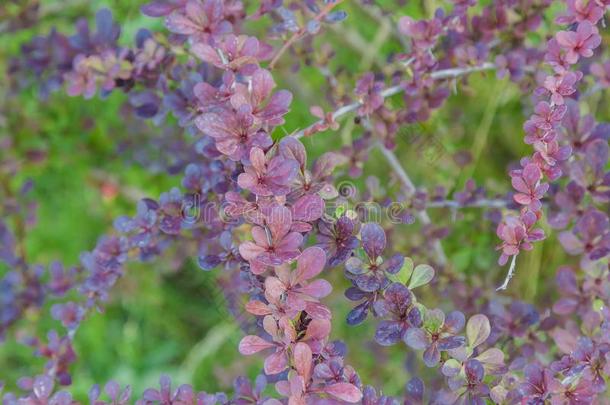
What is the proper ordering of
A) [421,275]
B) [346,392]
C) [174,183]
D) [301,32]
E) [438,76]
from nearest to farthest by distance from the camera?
[346,392] < [421,275] < [301,32] < [438,76] < [174,183]

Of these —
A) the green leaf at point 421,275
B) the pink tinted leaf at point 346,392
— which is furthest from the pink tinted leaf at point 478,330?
the pink tinted leaf at point 346,392

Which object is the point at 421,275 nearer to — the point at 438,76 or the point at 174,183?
the point at 438,76

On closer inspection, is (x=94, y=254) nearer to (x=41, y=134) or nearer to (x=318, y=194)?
(x=318, y=194)

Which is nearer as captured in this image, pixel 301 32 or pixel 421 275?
pixel 421 275

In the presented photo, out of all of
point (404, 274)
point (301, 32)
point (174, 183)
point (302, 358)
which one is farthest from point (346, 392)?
point (174, 183)

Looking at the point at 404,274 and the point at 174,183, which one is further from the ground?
the point at 404,274

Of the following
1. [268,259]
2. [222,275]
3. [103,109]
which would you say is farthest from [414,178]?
[268,259]
